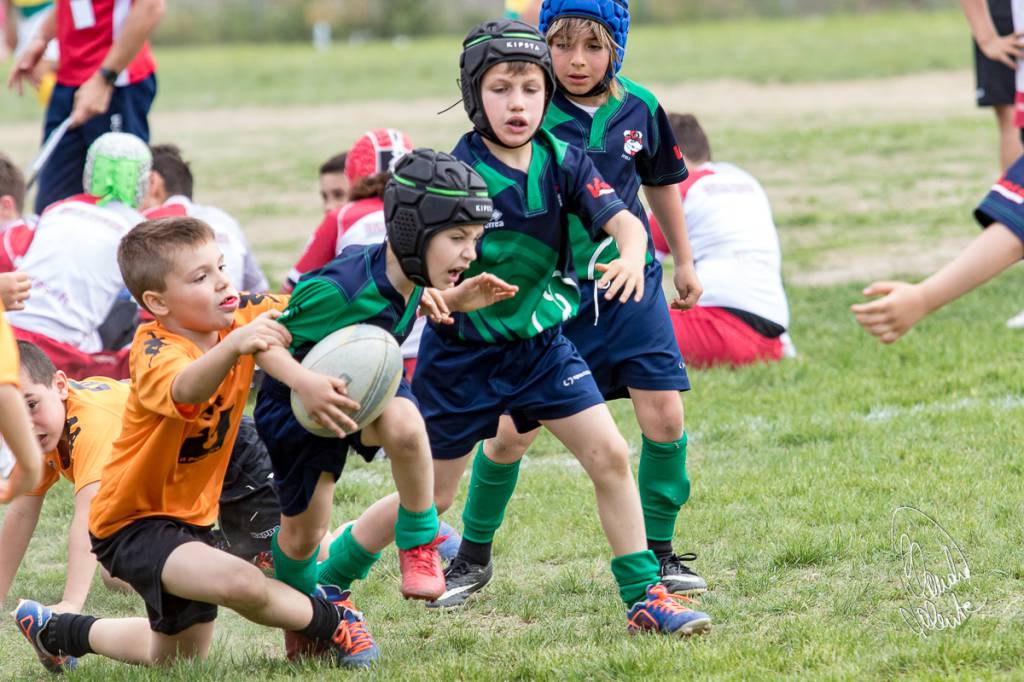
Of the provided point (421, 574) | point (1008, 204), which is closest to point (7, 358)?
point (421, 574)

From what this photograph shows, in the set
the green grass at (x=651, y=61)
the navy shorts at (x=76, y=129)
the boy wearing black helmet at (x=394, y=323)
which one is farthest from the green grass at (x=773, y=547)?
→ the green grass at (x=651, y=61)

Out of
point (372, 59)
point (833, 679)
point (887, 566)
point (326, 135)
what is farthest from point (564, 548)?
point (372, 59)

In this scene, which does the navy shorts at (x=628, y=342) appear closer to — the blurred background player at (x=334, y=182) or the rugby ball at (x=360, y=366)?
the rugby ball at (x=360, y=366)

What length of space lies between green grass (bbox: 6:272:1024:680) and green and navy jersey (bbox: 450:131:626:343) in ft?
3.25

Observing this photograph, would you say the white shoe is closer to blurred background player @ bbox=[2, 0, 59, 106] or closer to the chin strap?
the chin strap

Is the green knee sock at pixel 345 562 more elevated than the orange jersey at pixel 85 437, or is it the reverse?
the orange jersey at pixel 85 437

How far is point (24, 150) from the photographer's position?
18.0 meters

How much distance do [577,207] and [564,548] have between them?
1482 mm

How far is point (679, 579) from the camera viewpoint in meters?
4.82

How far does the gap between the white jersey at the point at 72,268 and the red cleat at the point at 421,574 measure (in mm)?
3622

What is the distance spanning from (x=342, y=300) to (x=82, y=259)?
3.67m

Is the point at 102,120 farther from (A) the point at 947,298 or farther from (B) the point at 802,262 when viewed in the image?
(A) the point at 947,298

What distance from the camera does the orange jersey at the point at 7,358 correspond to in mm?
3447

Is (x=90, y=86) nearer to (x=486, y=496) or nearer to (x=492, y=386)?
(x=486, y=496)
